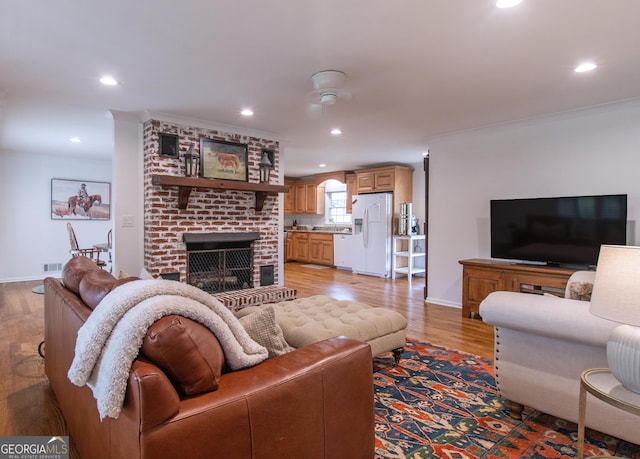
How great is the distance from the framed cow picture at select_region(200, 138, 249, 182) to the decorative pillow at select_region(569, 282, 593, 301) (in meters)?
3.83

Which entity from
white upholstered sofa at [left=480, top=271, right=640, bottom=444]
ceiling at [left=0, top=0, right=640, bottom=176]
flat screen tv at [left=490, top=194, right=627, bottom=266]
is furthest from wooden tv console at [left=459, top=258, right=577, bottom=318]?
white upholstered sofa at [left=480, top=271, right=640, bottom=444]

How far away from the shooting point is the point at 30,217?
656cm

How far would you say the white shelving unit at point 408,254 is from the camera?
22.9 feet

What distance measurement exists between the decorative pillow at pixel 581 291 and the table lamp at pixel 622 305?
0.75m

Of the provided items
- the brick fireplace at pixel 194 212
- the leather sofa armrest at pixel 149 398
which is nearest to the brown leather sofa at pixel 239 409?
the leather sofa armrest at pixel 149 398

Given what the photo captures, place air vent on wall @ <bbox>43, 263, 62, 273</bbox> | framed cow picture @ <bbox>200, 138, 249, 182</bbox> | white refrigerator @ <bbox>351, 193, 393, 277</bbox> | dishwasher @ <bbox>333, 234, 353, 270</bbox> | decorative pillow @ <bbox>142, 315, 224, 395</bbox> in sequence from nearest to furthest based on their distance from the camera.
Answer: decorative pillow @ <bbox>142, 315, 224, 395</bbox>
framed cow picture @ <bbox>200, 138, 249, 182</bbox>
air vent on wall @ <bbox>43, 263, 62, 273</bbox>
white refrigerator @ <bbox>351, 193, 393, 277</bbox>
dishwasher @ <bbox>333, 234, 353, 270</bbox>

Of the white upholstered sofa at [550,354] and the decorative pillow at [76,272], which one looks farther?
the decorative pillow at [76,272]

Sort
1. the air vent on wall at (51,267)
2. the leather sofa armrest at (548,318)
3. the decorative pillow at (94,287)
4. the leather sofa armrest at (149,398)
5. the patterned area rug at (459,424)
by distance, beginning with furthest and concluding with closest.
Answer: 1. the air vent on wall at (51,267)
2. the patterned area rug at (459,424)
3. the leather sofa armrest at (548,318)
4. the decorative pillow at (94,287)
5. the leather sofa armrest at (149,398)

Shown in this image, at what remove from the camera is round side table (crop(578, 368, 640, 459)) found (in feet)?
4.25

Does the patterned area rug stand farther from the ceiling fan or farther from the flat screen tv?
the ceiling fan

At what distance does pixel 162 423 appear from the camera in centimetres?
99

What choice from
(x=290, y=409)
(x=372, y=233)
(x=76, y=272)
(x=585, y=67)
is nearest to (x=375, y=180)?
(x=372, y=233)

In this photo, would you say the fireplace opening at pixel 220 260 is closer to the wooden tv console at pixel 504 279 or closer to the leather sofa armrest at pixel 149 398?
the wooden tv console at pixel 504 279

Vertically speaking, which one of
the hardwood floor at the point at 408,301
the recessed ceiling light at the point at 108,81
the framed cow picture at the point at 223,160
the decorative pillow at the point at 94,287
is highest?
the recessed ceiling light at the point at 108,81
